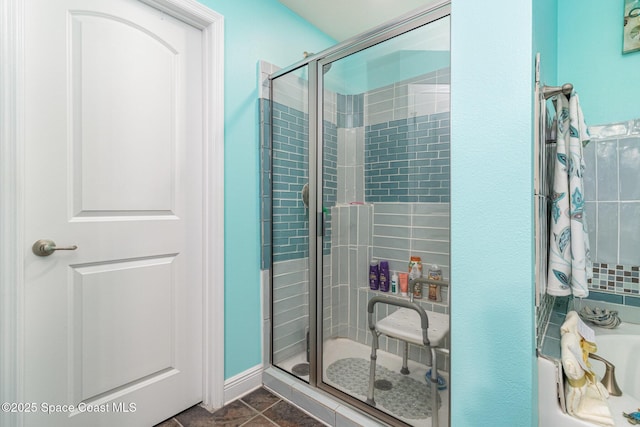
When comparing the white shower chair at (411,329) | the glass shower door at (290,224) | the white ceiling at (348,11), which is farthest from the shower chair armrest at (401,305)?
the white ceiling at (348,11)

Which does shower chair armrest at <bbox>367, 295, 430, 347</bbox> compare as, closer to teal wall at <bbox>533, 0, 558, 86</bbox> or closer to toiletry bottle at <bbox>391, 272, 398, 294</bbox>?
toiletry bottle at <bbox>391, 272, 398, 294</bbox>

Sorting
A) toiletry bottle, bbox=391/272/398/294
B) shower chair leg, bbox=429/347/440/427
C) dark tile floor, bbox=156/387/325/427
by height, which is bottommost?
dark tile floor, bbox=156/387/325/427

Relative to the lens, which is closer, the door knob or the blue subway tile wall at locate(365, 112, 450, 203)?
the door knob

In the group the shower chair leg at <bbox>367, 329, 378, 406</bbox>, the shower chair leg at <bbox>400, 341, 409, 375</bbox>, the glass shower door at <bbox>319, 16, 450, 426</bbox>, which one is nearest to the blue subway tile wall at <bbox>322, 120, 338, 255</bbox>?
the glass shower door at <bbox>319, 16, 450, 426</bbox>

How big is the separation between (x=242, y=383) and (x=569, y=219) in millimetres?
1724

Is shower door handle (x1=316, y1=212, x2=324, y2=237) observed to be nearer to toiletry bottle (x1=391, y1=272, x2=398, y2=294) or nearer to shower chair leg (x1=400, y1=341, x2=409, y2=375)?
toiletry bottle (x1=391, y1=272, x2=398, y2=294)

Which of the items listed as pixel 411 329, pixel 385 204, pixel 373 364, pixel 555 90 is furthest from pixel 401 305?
pixel 555 90

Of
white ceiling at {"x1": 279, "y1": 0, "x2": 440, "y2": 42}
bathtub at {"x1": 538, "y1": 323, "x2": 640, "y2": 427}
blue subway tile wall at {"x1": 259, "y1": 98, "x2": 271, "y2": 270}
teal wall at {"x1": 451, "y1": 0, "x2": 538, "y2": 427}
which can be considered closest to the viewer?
teal wall at {"x1": 451, "y1": 0, "x2": 538, "y2": 427}

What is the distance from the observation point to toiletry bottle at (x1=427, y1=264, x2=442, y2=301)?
4.37 feet

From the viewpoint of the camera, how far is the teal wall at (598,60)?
1.52 meters

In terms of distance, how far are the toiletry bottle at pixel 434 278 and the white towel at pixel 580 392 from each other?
1.49 ft

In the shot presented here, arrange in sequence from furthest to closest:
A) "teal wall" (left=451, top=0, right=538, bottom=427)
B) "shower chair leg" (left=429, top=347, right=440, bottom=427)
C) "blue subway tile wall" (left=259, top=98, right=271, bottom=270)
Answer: "blue subway tile wall" (left=259, top=98, right=271, bottom=270)
"shower chair leg" (left=429, top=347, right=440, bottom=427)
"teal wall" (left=451, top=0, right=538, bottom=427)

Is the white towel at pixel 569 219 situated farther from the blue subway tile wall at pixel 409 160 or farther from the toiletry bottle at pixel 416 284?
the toiletry bottle at pixel 416 284

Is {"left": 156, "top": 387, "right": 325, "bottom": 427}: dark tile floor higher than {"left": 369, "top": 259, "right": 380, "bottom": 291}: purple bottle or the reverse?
the reverse
